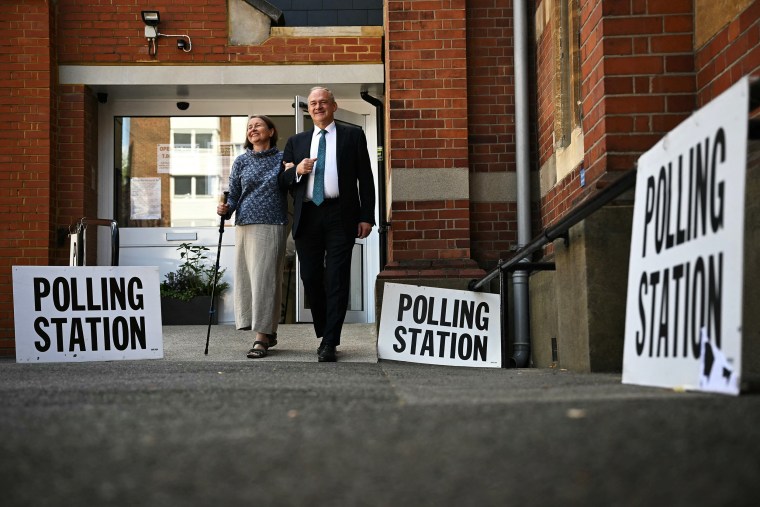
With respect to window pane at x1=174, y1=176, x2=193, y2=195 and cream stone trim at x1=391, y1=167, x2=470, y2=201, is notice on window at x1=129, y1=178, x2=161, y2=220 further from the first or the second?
cream stone trim at x1=391, y1=167, x2=470, y2=201

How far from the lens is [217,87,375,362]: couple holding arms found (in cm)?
648

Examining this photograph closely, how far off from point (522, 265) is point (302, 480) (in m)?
3.96

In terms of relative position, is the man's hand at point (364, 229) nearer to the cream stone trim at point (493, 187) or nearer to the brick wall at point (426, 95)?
the brick wall at point (426, 95)

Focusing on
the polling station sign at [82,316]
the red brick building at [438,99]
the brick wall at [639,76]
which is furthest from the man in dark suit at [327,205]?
the brick wall at [639,76]

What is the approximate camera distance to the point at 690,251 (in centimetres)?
296

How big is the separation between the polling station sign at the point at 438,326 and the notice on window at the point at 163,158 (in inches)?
169

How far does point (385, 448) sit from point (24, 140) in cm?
777

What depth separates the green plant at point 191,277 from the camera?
945 cm

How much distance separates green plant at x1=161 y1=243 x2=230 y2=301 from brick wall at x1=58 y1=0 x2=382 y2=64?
189 cm

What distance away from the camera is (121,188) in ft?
32.8

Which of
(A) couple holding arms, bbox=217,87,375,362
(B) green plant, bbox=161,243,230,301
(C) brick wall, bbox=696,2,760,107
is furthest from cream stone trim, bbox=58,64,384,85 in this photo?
(C) brick wall, bbox=696,2,760,107

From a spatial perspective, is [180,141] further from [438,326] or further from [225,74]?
[438,326]

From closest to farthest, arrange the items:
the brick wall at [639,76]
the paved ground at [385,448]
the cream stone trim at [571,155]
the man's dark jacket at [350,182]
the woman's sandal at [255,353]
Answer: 1. the paved ground at [385,448]
2. the brick wall at [639,76]
3. the cream stone trim at [571,155]
4. the man's dark jacket at [350,182]
5. the woman's sandal at [255,353]

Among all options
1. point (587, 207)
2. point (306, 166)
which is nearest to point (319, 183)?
point (306, 166)
